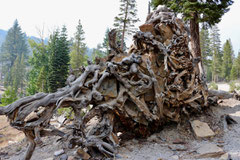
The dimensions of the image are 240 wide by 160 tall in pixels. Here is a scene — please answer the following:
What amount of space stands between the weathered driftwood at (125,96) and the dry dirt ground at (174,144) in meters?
0.46

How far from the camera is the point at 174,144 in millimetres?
5535

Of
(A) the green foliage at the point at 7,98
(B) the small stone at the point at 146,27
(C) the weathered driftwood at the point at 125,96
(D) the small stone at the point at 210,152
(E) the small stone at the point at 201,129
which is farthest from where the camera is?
(A) the green foliage at the point at 7,98

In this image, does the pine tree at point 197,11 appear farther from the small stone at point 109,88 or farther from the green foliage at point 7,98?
the green foliage at point 7,98

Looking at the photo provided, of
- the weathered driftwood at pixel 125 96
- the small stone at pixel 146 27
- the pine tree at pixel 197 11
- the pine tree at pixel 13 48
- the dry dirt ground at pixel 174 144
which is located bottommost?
the dry dirt ground at pixel 174 144

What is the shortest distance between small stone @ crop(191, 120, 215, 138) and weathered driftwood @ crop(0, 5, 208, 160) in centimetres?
62

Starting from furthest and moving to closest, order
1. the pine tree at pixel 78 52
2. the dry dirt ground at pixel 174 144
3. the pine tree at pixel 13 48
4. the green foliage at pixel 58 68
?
the pine tree at pixel 13 48 < the pine tree at pixel 78 52 < the green foliage at pixel 58 68 < the dry dirt ground at pixel 174 144

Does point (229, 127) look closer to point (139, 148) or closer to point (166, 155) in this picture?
point (166, 155)

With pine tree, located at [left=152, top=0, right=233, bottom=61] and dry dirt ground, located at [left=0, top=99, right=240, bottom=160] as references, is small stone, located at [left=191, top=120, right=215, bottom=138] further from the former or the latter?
pine tree, located at [left=152, top=0, right=233, bottom=61]

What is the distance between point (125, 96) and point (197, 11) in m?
7.84

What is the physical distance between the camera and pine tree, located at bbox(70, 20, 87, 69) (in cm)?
3041

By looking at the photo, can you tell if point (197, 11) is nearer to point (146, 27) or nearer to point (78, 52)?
point (146, 27)

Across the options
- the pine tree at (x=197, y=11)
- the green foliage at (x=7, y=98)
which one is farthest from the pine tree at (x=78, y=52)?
the pine tree at (x=197, y=11)

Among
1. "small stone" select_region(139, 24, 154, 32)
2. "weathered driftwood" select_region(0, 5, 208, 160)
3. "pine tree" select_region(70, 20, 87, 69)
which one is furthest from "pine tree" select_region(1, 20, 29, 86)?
"weathered driftwood" select_region(0, 5, 208, 160)

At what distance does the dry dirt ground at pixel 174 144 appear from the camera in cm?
466
